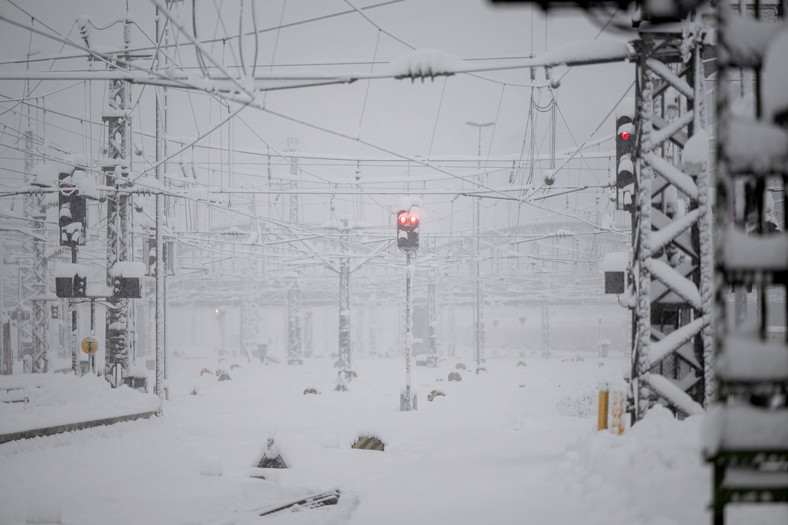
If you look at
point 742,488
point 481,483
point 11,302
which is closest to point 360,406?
point 481,483

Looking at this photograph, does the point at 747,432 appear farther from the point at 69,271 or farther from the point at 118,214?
the point at 118,214

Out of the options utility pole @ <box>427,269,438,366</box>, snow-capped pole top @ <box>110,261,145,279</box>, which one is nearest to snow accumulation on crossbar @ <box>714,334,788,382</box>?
snow-capped pole top @ <box>110,261,145,279</box>

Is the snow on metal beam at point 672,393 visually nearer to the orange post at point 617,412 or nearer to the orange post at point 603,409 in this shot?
the orange post at point 617,412

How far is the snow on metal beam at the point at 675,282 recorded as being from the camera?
704 centimetres

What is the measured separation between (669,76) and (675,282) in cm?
234

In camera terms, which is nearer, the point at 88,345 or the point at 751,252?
the point at 751,252

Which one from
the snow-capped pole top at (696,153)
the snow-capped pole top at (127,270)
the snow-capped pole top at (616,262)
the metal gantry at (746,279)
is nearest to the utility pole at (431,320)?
the snow-capped pole top at (127,270)

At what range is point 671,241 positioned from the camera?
7.19 m

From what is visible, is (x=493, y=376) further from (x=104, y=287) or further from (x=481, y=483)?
(x=481, y=483)

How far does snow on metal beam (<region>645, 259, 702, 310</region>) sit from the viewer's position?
7035 millimetres

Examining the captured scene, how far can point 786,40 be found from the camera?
2.97 m

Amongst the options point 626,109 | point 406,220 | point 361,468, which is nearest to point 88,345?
point 406,220

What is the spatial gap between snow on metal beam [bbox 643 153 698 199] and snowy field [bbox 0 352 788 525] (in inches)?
99.9

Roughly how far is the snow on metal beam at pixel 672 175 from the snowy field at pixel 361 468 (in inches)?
99.9
